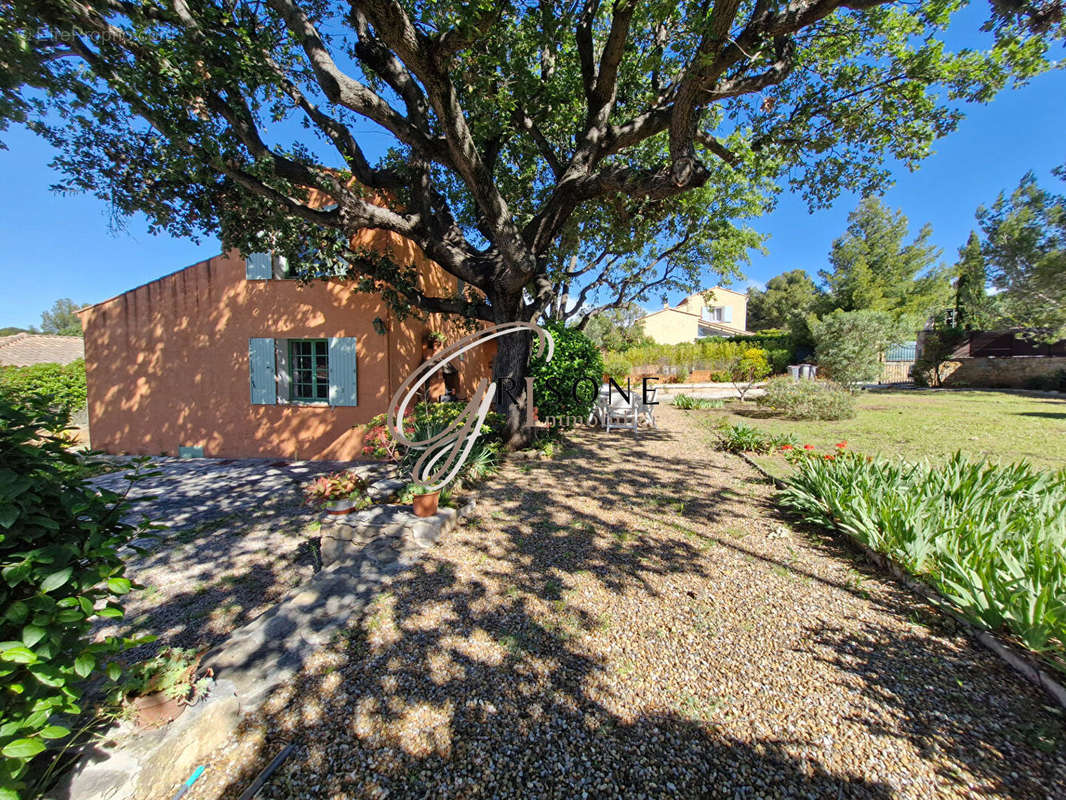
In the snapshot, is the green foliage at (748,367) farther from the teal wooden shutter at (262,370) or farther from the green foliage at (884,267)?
the teal wooden shutter at (262,370)

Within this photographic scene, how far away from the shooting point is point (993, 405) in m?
12.4

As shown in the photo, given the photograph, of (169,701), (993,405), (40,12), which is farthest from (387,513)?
(993,405)

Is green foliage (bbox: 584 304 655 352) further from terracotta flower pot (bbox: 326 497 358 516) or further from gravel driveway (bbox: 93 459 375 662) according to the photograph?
Answer: terracotta flower pot (bbox: 326 497 358 516)

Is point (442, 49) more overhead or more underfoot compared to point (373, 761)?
more overhead

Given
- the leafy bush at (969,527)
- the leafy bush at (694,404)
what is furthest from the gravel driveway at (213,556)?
the leafy bush at (694,404)

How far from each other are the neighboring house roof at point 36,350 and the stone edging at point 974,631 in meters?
26.1

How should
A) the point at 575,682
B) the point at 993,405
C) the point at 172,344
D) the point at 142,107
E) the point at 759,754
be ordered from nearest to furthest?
the point at 759,754, the point at 575,682, the point at 142,107, the point at 172,344, the point at 993,405

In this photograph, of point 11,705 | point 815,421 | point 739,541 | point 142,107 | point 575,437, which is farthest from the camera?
point 815,421

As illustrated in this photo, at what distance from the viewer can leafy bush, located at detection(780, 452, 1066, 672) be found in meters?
2.35

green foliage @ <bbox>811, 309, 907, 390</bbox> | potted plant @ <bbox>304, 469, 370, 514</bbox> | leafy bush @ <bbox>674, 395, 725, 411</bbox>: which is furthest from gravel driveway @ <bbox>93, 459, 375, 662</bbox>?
green foliage @ <bbox>811, 309, 907, 390</bbox>

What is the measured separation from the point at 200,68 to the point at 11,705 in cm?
595

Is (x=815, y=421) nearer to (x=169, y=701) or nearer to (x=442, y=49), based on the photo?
(x=442, y=49)

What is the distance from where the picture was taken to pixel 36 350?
1692 centimetres

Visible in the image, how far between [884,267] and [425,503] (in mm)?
28047
